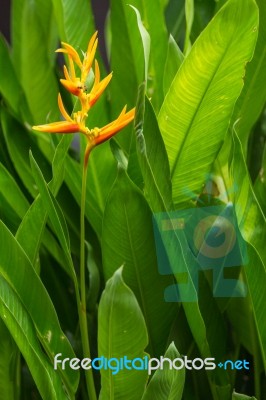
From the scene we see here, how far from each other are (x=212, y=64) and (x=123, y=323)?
0.20m

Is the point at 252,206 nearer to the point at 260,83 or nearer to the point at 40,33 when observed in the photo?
the point at 260,83

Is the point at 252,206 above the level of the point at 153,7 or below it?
below

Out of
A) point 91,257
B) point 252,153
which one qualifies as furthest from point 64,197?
point 252,153

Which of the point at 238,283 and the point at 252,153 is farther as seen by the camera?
the point at 252,153

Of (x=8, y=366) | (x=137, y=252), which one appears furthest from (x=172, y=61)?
(x=8, y=366)

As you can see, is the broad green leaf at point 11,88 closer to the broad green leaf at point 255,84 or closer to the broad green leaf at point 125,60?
the broad green leaf at point 125,60

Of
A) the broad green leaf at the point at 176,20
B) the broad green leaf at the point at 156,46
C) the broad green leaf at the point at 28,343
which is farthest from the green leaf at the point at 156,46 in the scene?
the broad green leaf at the point at 28,343

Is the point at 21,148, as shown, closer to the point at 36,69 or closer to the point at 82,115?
the point at 36,69

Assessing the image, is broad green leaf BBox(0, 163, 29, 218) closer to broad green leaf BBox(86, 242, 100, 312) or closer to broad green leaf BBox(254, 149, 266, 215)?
broad green leaf BBox(86, 242, 100, 312)

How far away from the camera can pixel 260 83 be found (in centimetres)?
56

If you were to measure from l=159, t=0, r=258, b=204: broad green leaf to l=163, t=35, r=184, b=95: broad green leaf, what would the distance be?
65 millimetres

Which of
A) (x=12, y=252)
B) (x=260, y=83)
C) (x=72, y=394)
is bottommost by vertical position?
(x=72, y=394)

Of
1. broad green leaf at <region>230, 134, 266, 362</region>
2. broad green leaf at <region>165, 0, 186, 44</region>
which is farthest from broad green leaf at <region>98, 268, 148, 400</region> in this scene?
broad green leaf at <region>165, 0, 186, 44</region>

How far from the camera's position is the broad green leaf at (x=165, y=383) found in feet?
1.45
